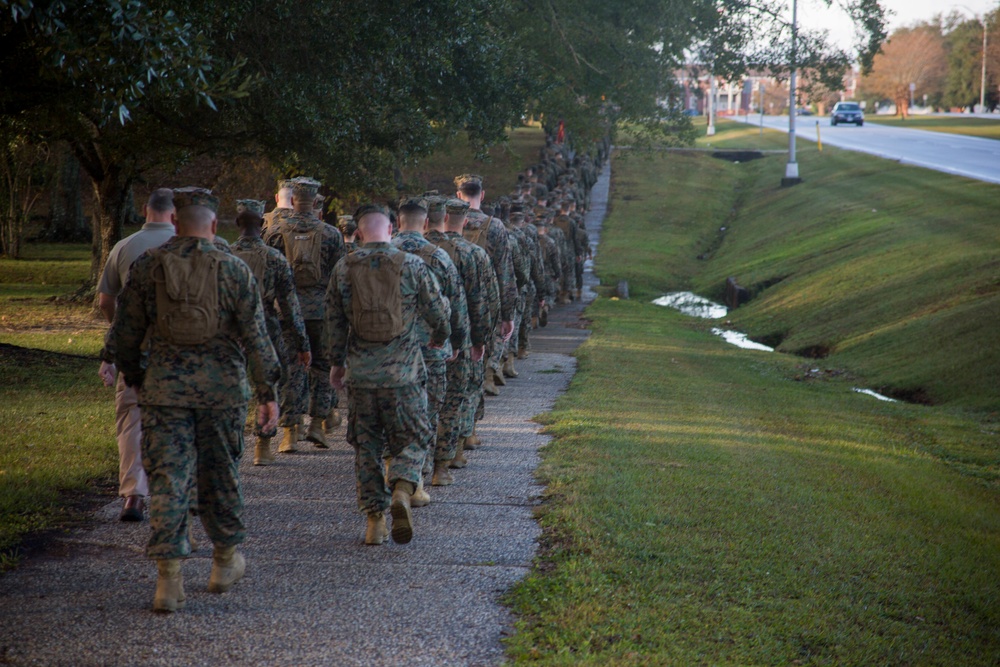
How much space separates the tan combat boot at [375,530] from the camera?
676 cm

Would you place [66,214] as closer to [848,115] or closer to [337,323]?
[337,323]

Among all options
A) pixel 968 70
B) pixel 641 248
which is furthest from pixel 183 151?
pixel 968 70

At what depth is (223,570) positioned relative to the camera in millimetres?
5883

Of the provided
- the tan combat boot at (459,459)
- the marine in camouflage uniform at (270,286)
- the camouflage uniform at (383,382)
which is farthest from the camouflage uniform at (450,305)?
the tan combat boot at (459,459)

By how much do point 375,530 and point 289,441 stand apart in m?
2.97

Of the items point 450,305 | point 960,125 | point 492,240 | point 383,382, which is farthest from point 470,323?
point 960,125

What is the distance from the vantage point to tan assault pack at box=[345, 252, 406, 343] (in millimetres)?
6734

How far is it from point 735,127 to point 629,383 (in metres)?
78.2

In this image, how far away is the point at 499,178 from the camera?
41.8 meters

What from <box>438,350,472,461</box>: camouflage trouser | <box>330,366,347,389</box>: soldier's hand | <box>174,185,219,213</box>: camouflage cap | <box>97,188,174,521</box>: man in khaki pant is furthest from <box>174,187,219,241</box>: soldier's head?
<box>438,350,472,461</box>: camouflage trouser

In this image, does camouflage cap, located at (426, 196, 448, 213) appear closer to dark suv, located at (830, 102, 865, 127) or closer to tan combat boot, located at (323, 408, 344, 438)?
tan combat boot, located at (323, 408, 344, 438)

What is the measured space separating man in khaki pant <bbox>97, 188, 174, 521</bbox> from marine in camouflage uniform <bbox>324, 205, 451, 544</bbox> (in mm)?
1198

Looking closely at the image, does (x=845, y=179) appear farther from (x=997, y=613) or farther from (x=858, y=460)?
(x=997, y=613)

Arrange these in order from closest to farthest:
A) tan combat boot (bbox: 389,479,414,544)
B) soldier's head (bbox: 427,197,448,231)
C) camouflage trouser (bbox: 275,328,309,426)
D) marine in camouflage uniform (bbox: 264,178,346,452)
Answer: tan combat boot (bbox: 389,479,414,544) → soldier's head (bbox: 427,197,448,231) → camouflage trouser (bbox: 275,328,309,426) → marine in camouflage uniform (bbox: 264,178,346,452)
